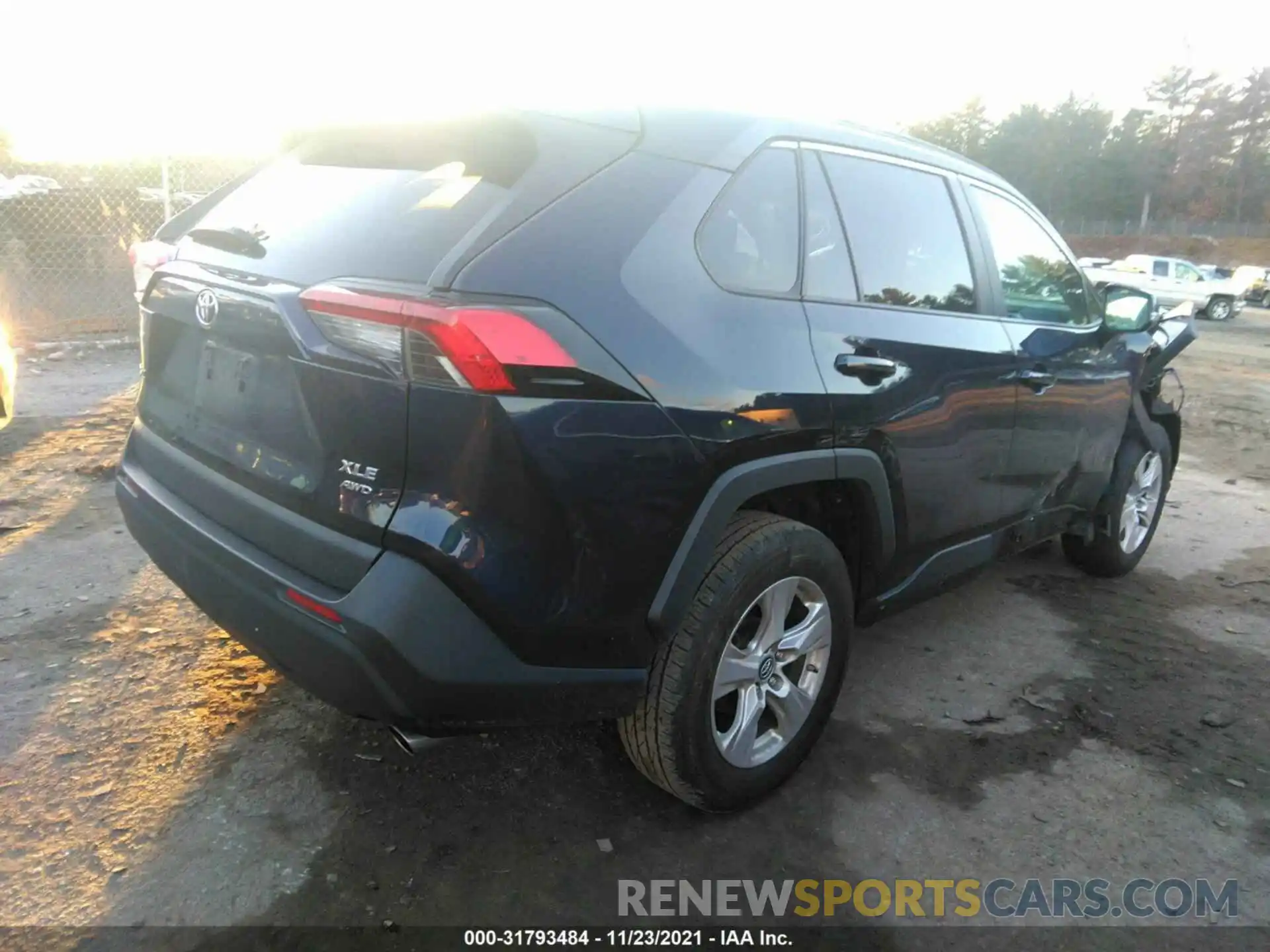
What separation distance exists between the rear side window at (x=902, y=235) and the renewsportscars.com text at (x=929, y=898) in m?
1.63

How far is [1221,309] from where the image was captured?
2609 centimetres

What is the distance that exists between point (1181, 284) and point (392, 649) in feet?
98.2

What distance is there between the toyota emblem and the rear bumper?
1.60 ft

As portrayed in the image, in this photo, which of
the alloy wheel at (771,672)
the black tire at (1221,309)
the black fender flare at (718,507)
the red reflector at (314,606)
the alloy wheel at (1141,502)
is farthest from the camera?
the black tire at (1221,309)

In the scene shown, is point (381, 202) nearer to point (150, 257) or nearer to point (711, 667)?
point (150, 257)

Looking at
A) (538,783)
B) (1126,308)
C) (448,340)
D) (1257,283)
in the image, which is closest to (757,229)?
(448,340)

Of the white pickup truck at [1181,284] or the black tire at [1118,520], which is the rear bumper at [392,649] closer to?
the black tire at [1118,520]

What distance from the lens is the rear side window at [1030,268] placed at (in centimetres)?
338

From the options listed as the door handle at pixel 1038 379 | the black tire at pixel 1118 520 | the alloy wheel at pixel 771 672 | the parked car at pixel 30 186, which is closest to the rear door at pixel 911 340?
the door handle at pixel 1038 379

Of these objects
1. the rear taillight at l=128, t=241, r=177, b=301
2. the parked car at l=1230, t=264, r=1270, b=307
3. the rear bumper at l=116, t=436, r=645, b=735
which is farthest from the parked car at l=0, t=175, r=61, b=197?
the parked car at l=1230, t=264, r=1270, b=307

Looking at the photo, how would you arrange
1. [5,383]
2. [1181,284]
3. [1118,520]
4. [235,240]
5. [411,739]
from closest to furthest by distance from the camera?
[411,739] → [235,240] → [5,383] → [1118,520] → [1181,284]

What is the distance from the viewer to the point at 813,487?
8.61ft

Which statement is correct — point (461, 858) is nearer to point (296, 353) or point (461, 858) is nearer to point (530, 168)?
point (296, 353)

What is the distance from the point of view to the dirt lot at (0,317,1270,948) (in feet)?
7.45
